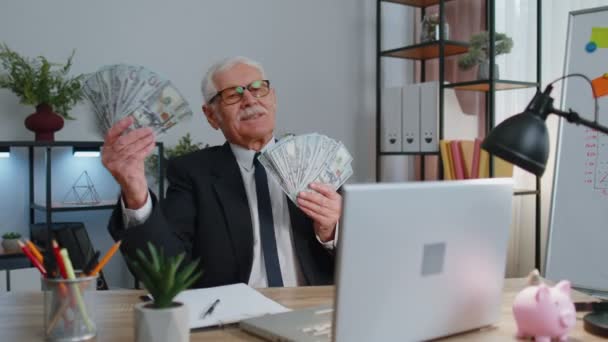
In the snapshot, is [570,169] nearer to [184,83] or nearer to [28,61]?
[184,83]

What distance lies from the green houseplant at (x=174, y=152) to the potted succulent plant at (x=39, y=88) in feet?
1.59

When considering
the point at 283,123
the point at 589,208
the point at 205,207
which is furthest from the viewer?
the point at 283,123

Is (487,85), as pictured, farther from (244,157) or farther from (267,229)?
(267,229)

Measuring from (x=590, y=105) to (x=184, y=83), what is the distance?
2.11 metres

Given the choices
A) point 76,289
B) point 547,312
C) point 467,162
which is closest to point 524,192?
point 467,162

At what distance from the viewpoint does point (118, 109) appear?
301cm

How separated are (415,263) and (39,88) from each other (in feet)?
7.90

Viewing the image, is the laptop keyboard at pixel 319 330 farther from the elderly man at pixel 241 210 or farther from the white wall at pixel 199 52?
the white wall at pixel 199 52

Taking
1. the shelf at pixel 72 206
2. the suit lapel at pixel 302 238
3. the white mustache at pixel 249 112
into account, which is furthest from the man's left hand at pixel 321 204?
the shelf at pixel 72 206

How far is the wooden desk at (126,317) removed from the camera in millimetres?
1041

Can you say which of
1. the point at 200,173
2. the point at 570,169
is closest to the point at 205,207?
the point at 200,173

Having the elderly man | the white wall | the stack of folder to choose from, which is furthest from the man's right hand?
the stack of folder

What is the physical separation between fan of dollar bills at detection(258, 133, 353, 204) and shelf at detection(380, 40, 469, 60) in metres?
1.76

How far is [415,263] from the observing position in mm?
891
